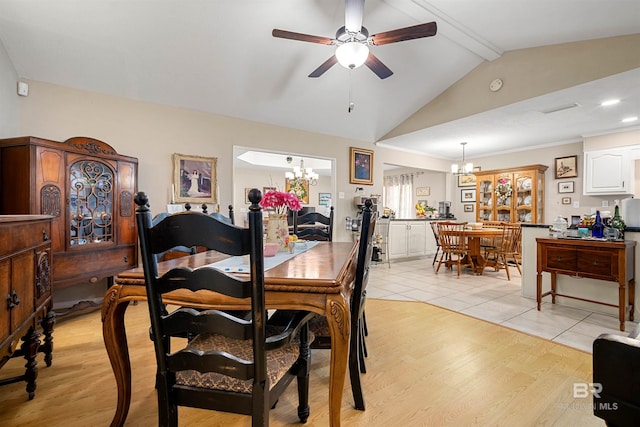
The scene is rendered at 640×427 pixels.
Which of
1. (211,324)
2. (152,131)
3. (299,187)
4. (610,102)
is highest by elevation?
(610,102)

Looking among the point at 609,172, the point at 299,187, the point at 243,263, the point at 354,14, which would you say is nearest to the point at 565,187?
the point at 609,172

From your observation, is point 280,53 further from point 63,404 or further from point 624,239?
point 624,239

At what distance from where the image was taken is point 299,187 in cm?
896

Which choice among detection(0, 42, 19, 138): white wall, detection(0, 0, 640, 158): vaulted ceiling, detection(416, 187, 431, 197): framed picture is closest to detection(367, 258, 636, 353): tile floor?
detection(0, 0, 640, 158): vaulted ceiling

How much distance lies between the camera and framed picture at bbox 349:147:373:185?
5.18 m

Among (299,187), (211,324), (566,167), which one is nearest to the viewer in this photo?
(211,324)

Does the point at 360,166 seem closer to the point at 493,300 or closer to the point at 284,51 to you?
the point at 284,51

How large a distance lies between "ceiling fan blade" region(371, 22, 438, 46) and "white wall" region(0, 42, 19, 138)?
3.04m

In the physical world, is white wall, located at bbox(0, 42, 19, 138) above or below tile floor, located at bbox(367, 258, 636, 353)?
above

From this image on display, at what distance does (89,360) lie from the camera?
77.3 inches

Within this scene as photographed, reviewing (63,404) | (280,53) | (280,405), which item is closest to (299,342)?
(280,405)

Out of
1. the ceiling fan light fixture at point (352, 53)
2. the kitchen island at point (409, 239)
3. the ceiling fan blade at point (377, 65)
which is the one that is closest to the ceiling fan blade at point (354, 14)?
the ceiling fan light fixture at point (352, 53)

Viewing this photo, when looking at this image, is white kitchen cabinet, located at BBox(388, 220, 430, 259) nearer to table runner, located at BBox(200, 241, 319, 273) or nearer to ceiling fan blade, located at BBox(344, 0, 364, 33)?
ceiling fan blade, located at BBox(344, 0, 364, 33)

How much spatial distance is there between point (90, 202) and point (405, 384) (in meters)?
2.99
